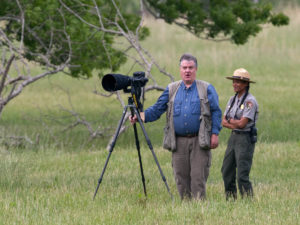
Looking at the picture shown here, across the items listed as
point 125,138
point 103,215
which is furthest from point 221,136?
point 103,215

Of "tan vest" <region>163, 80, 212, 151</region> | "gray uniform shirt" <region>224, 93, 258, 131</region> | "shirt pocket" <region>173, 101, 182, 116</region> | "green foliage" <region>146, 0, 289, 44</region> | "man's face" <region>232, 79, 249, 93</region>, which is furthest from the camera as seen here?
"green foliage" <region>146, 0, 289, 44</region>

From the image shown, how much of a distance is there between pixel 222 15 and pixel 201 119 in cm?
833

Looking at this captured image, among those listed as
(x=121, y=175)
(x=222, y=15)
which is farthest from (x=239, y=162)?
(x=222, y=15)

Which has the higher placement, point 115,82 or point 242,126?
point 115,82

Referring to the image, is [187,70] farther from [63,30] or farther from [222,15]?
[222,15]

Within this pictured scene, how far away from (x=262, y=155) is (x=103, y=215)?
5.97 meters

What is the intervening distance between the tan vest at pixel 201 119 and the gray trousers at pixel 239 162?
1.64 ft

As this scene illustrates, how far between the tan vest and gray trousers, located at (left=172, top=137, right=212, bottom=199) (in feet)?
0.35

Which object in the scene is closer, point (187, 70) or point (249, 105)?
point (187, 70)

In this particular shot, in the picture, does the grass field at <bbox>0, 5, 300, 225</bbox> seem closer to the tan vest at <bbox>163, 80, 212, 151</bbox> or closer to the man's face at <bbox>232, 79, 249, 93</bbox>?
the tan vest at <bbox>163, 80, 212, 151</bbox>

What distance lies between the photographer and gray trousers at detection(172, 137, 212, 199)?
845cm

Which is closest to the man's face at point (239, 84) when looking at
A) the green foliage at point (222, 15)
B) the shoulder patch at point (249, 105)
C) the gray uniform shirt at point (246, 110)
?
the gray uniform shirt at point (246, 110)

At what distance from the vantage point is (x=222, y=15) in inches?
641

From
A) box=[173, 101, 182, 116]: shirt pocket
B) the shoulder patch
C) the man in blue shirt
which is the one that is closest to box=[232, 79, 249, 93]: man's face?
the shoulder patch
